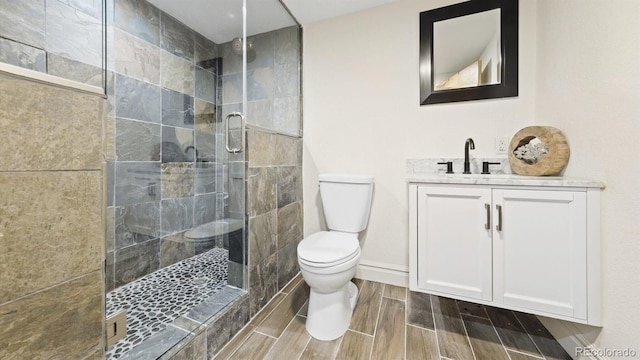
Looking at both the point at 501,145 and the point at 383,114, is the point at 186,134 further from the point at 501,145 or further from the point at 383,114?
the point at 501,145

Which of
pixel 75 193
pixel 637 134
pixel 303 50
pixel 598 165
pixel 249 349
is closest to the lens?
pixel 75 193

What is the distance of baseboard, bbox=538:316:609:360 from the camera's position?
101cm

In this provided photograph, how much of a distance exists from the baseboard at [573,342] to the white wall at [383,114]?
2.66ft

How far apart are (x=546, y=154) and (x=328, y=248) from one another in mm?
1327

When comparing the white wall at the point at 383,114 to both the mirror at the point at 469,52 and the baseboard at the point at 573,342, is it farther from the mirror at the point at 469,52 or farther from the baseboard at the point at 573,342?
the baseboard at the point at 573,342

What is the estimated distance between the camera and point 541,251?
3.54 ft

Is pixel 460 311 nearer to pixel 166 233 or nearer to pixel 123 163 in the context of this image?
pixel 166 233

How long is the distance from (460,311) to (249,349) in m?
1.27

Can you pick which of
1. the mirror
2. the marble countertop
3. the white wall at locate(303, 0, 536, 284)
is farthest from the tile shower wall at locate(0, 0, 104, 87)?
the mirror

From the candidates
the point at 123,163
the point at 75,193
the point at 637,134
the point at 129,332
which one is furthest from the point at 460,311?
the point at 123,163

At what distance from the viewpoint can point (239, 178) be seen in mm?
1460

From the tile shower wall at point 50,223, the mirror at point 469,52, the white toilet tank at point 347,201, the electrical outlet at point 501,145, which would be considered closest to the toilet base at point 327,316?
the white toilet tank at point 347,201

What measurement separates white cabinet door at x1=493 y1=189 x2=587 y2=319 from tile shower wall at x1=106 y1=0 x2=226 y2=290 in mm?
1675

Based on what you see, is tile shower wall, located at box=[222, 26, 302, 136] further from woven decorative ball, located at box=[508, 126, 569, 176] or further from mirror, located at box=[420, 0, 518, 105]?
woven decorative ball, located at box=[508, 126, 569, 176]
